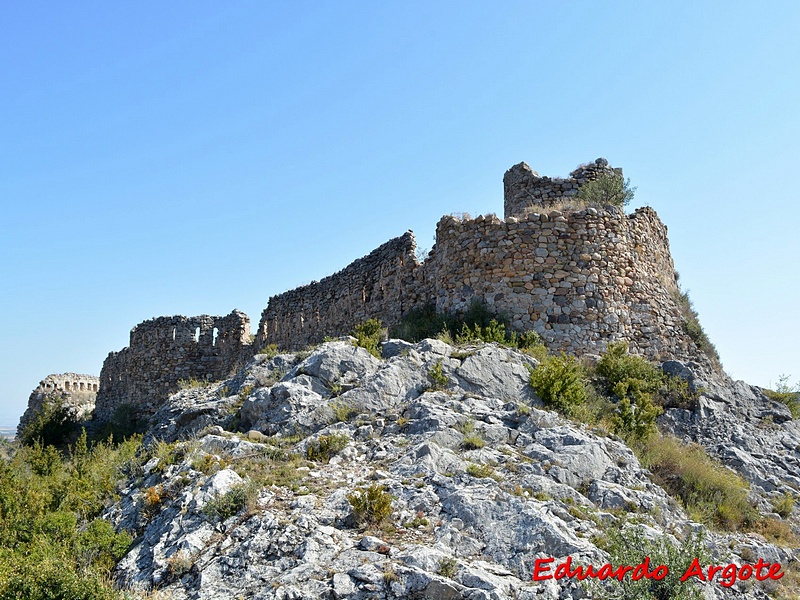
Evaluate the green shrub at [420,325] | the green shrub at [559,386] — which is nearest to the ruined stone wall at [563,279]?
the green shrub at [420,325]

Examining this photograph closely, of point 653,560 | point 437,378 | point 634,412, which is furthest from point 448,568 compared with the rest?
point 634,412

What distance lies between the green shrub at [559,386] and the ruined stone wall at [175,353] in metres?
13.5

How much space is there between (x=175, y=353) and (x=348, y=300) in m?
8.94

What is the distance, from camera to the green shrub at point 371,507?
7105mm

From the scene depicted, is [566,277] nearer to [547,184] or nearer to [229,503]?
[547,184]

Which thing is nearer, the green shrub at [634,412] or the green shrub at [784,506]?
the green shrub at [784,506]

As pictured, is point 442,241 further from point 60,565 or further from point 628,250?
point 60,565

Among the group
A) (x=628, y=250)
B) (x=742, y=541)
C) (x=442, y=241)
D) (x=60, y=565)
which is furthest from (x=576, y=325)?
(x=60, y=565)

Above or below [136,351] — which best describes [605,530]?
below

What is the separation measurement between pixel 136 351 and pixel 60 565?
64.4 feet

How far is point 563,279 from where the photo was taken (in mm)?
13508

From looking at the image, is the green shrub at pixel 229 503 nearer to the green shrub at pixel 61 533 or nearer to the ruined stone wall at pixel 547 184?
the green shrub at pixel 61 533

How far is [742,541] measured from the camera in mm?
8617

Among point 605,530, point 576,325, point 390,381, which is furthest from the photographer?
point 576,325
